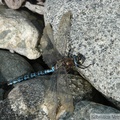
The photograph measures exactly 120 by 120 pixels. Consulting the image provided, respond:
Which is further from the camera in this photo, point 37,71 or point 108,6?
point 37,71

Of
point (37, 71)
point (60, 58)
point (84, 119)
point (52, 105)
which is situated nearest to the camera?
point (84, 119)

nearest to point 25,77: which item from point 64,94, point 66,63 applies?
point 66,63

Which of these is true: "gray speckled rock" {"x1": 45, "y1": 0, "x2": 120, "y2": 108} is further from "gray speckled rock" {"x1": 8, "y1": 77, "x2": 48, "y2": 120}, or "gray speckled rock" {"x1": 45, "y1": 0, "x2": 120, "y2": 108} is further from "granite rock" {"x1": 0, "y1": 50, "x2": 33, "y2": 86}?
"granite rock" {"x1": 0, "y1": 50, "x2": 33, "y2": 86}

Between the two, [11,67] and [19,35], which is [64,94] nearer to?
[11,67]

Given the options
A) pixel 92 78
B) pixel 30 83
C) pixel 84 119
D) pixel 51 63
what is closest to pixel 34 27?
pixel 51 63

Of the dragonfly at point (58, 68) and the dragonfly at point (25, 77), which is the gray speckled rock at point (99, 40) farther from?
the dragonfly at point (25, 77)

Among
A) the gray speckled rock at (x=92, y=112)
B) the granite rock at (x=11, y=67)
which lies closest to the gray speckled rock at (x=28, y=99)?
the gray speckled rock at (x=92, y=112)

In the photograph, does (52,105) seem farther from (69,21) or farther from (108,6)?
(108,6)

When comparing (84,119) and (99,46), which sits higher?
(99,46)
